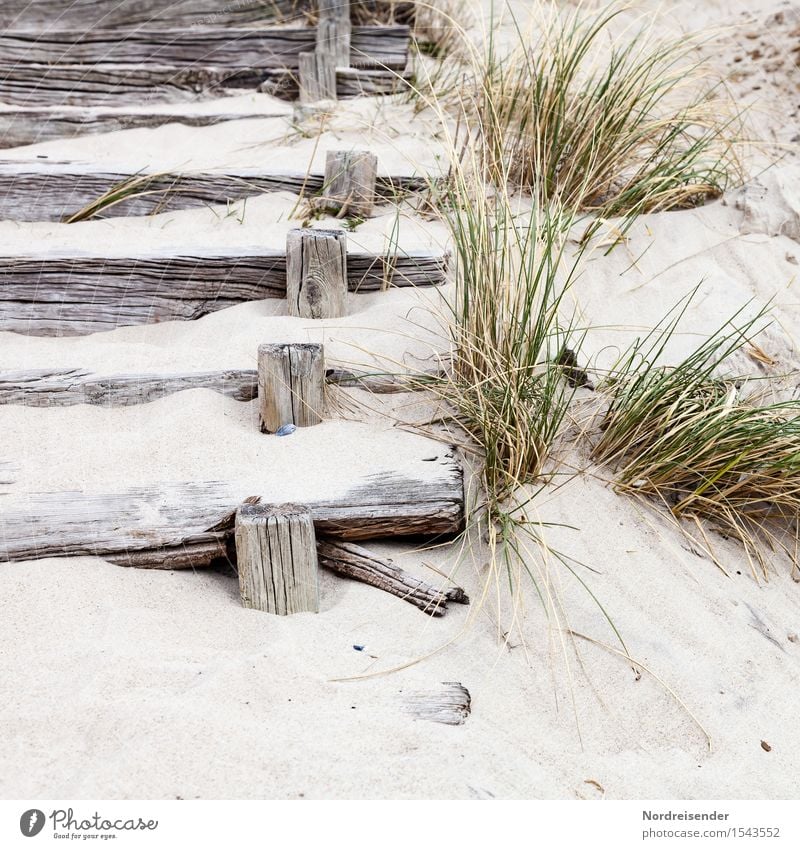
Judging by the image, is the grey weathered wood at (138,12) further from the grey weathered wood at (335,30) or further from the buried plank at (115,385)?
the buried plank at (115,385)

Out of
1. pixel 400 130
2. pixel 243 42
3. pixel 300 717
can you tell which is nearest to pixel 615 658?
pixel 300 717

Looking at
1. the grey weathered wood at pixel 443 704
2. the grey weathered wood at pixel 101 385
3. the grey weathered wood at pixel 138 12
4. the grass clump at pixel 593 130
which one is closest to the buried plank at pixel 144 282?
the grey weathered wood at pixel 101 385

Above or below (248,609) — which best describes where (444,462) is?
above

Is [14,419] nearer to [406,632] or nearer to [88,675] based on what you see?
[88,675]

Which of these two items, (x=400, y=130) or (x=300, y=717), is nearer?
(x=300, y=717)

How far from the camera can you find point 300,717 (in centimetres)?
134

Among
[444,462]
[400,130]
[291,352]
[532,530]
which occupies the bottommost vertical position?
[532,530]

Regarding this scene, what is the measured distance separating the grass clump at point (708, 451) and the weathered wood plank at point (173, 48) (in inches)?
82.2

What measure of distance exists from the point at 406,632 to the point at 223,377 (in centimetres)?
77

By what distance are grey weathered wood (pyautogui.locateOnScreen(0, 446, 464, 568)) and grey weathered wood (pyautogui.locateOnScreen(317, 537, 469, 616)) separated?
0.03 metres

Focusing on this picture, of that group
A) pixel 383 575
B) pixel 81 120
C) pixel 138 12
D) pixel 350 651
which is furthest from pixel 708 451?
pixel 138 12

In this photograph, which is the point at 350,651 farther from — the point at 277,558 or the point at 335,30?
the point at 335,30

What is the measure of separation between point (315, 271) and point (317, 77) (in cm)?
146

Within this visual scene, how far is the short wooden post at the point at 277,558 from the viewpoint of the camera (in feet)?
5.11
